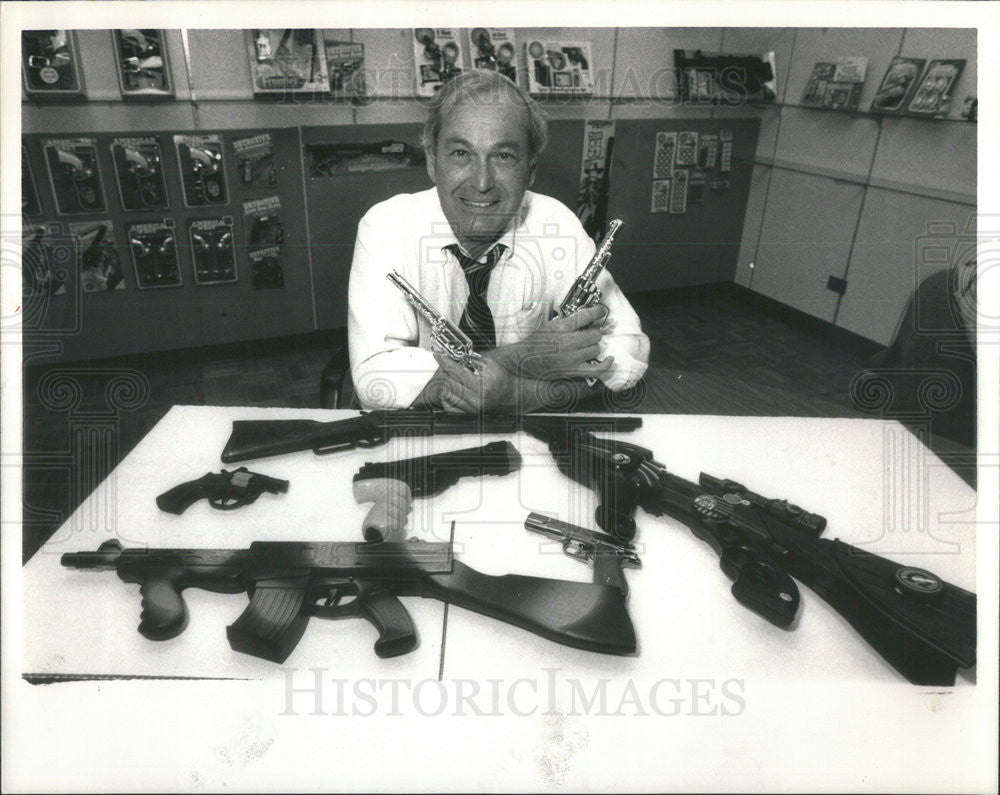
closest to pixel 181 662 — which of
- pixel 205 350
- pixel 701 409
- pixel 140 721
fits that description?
pixel 140 721

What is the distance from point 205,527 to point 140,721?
0.78 feet

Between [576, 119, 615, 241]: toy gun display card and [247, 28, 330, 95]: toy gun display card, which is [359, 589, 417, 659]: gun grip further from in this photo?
[576, 119, 615, 241]: toy gun display card

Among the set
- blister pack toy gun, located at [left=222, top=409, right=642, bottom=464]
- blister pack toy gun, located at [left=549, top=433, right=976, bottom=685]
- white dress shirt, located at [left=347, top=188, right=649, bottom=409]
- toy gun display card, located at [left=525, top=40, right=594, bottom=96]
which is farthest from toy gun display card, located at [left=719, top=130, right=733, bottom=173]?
blister pack toy gun, located at [left=549, top=433, right=976, bottom=685]

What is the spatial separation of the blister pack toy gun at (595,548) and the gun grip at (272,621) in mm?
296

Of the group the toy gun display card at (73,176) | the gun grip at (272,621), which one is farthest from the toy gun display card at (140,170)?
the gun grip at (272,621)

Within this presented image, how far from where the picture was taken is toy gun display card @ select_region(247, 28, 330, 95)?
1567mm

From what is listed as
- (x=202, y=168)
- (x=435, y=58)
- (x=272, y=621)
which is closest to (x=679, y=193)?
(x=435, y=58)

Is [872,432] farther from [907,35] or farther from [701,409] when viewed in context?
[907,35]

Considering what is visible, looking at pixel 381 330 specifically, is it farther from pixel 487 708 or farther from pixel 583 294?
pixel 487 708

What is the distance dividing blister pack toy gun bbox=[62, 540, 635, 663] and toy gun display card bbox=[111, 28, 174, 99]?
1.52m

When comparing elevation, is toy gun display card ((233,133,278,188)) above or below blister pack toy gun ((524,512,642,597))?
above

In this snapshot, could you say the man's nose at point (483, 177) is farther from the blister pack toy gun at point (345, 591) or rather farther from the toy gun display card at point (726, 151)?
the toy gun display card at point (726, 151)

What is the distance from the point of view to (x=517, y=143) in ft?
4.09

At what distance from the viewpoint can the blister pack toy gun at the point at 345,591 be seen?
642mm
